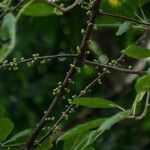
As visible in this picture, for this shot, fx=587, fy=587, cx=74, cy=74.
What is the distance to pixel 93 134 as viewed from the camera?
94cm

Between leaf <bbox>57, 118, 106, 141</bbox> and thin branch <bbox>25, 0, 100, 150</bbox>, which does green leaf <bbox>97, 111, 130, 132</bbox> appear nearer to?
leaf <bbox>57, 118, 106, 141</bbox>

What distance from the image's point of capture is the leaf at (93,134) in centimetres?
86

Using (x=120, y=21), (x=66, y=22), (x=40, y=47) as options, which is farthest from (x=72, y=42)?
(x=40, y=47)

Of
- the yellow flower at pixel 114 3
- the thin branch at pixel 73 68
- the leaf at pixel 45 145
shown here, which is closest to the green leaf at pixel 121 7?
the yellow flower at pixel 114 3

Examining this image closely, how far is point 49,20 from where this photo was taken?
1.75 metres

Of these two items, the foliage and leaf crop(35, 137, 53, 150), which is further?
leaf crop(35, 137, 53, 150)

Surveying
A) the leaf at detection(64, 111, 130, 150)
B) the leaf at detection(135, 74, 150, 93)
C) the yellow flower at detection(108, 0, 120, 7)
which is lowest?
the leaf at detection(64, 111, 130, 150)

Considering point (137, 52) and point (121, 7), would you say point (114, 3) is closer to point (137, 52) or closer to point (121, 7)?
point (121, 7)

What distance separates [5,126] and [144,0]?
0.36 metres

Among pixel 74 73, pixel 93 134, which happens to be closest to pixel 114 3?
pixel 74 73

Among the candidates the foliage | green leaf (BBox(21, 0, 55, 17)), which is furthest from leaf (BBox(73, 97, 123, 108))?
green leaf (BBox(21, 0, 55, 17))

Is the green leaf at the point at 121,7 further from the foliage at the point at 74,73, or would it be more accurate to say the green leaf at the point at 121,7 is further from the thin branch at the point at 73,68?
the thin branch at the point at 73,68

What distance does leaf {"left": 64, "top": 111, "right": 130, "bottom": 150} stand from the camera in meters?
0.86

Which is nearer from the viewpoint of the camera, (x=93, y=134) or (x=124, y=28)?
(x=93, y=134)
